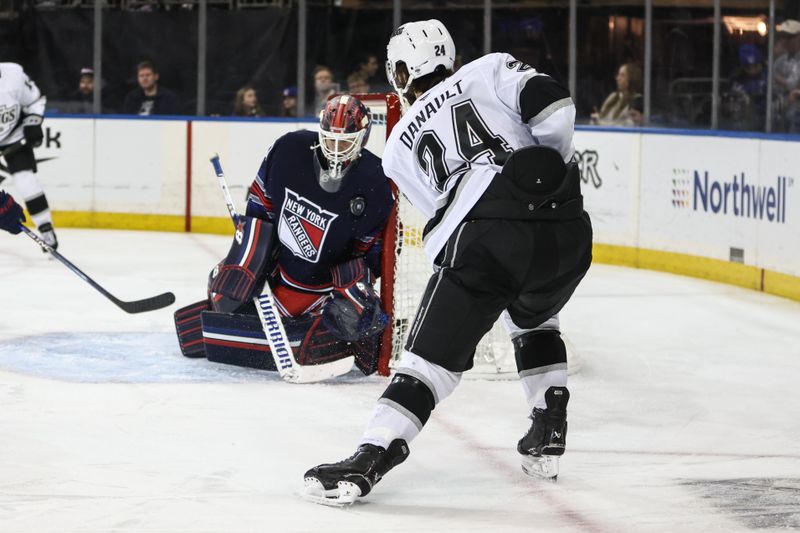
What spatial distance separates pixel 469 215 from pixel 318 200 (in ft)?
4.64

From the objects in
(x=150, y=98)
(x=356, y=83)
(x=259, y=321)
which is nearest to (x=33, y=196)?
(x=150, y=98)

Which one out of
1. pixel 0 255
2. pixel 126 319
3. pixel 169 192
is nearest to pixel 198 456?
pixel 126 319

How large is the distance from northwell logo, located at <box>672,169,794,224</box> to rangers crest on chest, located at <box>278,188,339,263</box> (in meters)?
2.81

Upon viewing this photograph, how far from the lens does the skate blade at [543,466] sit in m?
3.10

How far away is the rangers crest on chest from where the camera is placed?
13.9 ft

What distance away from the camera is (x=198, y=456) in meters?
3.27

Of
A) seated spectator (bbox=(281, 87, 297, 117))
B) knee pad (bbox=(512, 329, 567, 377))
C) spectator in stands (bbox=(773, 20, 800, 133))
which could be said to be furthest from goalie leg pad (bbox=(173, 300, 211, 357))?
seated spectator (bbox=(281, 87, 297, 117))

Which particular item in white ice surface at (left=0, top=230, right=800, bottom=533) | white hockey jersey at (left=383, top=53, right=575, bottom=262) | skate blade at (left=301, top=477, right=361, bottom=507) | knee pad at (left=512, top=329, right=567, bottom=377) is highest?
white hockey jersey at (left=383, top=53, right=575, bottom=262)

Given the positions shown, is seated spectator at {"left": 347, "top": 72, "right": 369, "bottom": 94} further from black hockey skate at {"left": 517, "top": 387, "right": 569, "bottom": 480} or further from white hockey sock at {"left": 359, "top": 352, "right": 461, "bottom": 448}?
white hockey sock at {"left": 359, "top": 352, "right": 461, "bottom": 448}

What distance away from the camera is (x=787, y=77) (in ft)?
23.9

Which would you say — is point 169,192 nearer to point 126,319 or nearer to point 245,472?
point 126,319

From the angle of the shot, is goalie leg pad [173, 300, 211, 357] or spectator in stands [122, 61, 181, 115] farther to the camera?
spectator in stands [122, 61, 181, 115]

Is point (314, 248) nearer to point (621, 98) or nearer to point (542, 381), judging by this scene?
point (542, 381)

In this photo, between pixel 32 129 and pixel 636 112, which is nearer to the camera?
pixel 32 129
